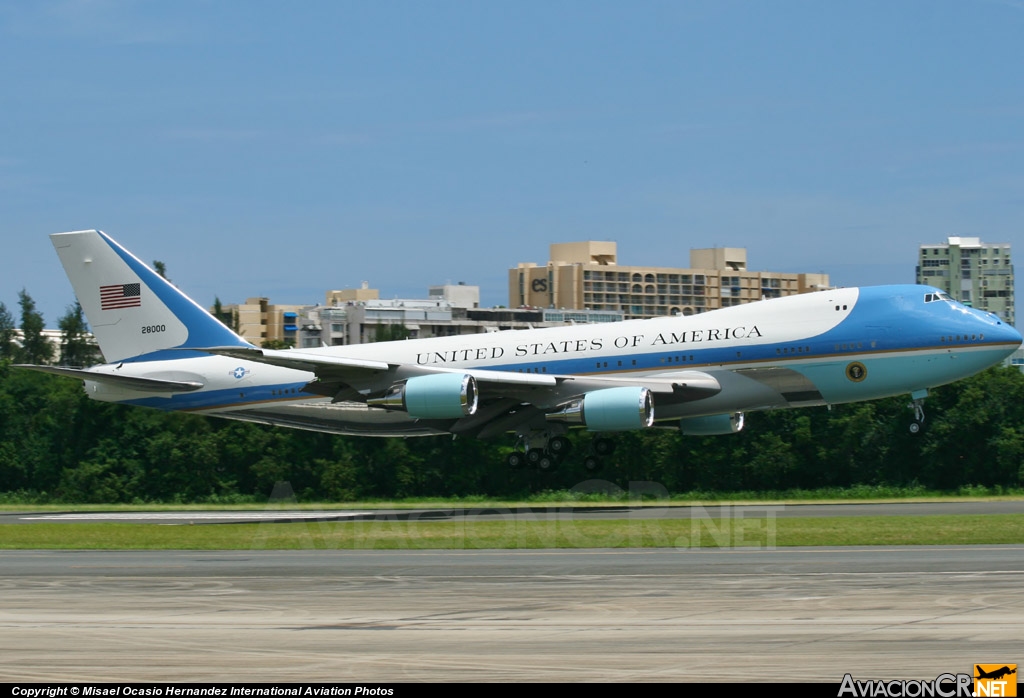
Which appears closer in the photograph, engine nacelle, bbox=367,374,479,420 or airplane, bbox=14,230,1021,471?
engine nacelle, bbox=367,374,479,420

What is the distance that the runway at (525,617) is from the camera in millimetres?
13180

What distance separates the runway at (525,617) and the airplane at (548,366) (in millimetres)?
13783

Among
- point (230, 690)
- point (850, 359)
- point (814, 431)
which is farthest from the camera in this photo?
point (814, 431)

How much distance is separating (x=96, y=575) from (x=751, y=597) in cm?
1226

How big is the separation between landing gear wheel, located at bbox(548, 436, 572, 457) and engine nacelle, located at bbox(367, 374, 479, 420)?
4836mm

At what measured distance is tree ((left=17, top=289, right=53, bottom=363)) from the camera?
319ft

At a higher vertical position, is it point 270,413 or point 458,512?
point 270,413

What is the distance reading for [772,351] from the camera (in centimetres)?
3869

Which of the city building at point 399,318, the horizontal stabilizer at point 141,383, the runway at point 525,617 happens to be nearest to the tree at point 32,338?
the city building at point 399,318

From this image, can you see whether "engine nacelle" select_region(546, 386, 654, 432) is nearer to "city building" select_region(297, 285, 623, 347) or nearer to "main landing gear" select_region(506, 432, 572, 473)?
"main landing gear" select_region(506, 432, 572, 473)

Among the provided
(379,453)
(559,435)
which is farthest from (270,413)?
(379,453)

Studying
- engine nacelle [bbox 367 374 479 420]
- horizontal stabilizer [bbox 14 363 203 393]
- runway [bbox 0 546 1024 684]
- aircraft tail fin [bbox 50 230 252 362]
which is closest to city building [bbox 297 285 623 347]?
aircraft tail fin [bbox 50 230 252 362]

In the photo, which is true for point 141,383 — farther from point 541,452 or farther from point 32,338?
point 32,338

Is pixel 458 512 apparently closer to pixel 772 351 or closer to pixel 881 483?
pixel 772 351
